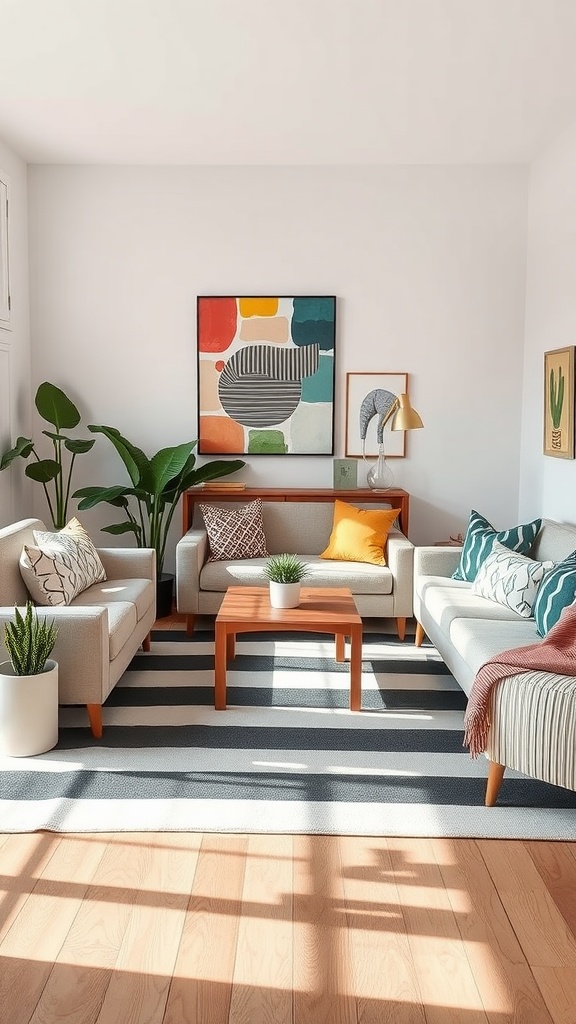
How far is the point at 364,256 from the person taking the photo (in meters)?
5.91

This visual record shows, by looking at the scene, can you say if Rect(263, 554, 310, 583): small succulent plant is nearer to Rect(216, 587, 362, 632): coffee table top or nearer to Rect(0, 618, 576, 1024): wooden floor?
Rect(216, 587, 362, 632): coffee table top

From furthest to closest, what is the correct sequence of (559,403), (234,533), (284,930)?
(234,533), (559,403), (284,930)

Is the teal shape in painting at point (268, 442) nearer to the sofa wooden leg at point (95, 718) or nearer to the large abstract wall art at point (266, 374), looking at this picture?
the large abstract wall art at point (266, 374)

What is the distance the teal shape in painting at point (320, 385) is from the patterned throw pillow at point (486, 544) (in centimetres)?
164

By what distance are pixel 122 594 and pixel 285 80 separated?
2.59 metres

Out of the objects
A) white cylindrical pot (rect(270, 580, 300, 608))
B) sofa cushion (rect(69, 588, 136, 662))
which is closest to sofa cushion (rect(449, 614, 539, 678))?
white cylindrical pot (rect(270, 580, 300, 608))

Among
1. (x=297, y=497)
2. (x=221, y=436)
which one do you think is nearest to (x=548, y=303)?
(x=297, y=497)

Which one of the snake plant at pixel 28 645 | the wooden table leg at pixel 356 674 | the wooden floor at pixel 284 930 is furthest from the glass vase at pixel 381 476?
the wooden floor at pixel 284 930

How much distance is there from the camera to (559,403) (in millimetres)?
5039

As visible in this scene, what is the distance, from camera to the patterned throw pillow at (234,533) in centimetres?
546

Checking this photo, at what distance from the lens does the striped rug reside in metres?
2.94

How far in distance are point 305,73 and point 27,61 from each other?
1262 millimetres

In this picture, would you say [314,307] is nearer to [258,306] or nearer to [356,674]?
[258,306]

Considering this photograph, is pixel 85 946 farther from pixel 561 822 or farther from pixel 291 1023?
pixel 561 822
